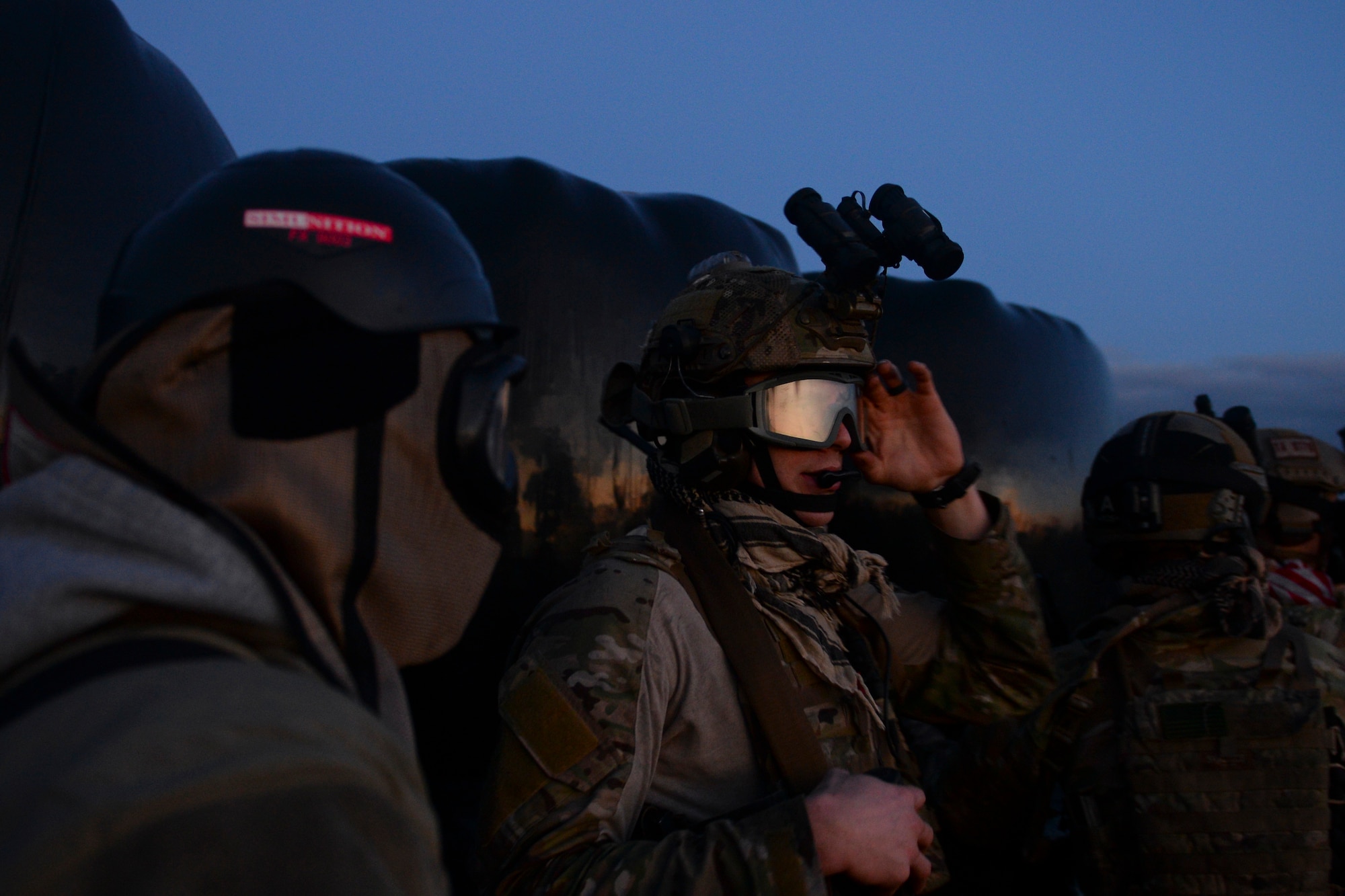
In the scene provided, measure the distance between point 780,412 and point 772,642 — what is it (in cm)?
61

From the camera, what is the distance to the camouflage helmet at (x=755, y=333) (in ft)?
7.68

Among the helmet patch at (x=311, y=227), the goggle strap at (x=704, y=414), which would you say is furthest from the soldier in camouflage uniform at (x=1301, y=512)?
the helmet patch at (x=311, y=227)

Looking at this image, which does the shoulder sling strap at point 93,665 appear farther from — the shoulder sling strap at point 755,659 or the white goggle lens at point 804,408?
the white goggle lens at point 804,408

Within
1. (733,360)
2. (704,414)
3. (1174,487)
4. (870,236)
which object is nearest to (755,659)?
(704,414)

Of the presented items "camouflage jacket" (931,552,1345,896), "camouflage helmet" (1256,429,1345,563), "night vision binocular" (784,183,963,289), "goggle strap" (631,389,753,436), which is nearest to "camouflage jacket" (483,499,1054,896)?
"goggle strap" (631,389,753,436)

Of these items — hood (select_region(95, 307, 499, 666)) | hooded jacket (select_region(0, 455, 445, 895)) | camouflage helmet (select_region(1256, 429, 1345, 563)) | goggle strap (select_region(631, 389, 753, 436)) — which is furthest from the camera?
camouflage helmet (select_region(1256, 429, 1345, 563))

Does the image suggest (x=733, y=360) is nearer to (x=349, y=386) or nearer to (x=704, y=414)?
(x=704, y=414)

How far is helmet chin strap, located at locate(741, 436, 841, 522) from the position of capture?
7.59ft

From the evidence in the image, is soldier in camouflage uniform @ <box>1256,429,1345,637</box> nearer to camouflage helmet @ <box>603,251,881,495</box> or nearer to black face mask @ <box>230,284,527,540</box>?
camouflage helmet @ <box>603,251,881,495</box>

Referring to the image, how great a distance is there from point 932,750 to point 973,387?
6.87 feet

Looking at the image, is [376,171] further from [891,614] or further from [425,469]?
[891,614]

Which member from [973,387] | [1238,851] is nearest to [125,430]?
[1238,851]

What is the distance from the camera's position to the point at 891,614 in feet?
8.14

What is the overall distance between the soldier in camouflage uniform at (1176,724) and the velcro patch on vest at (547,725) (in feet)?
5.63
